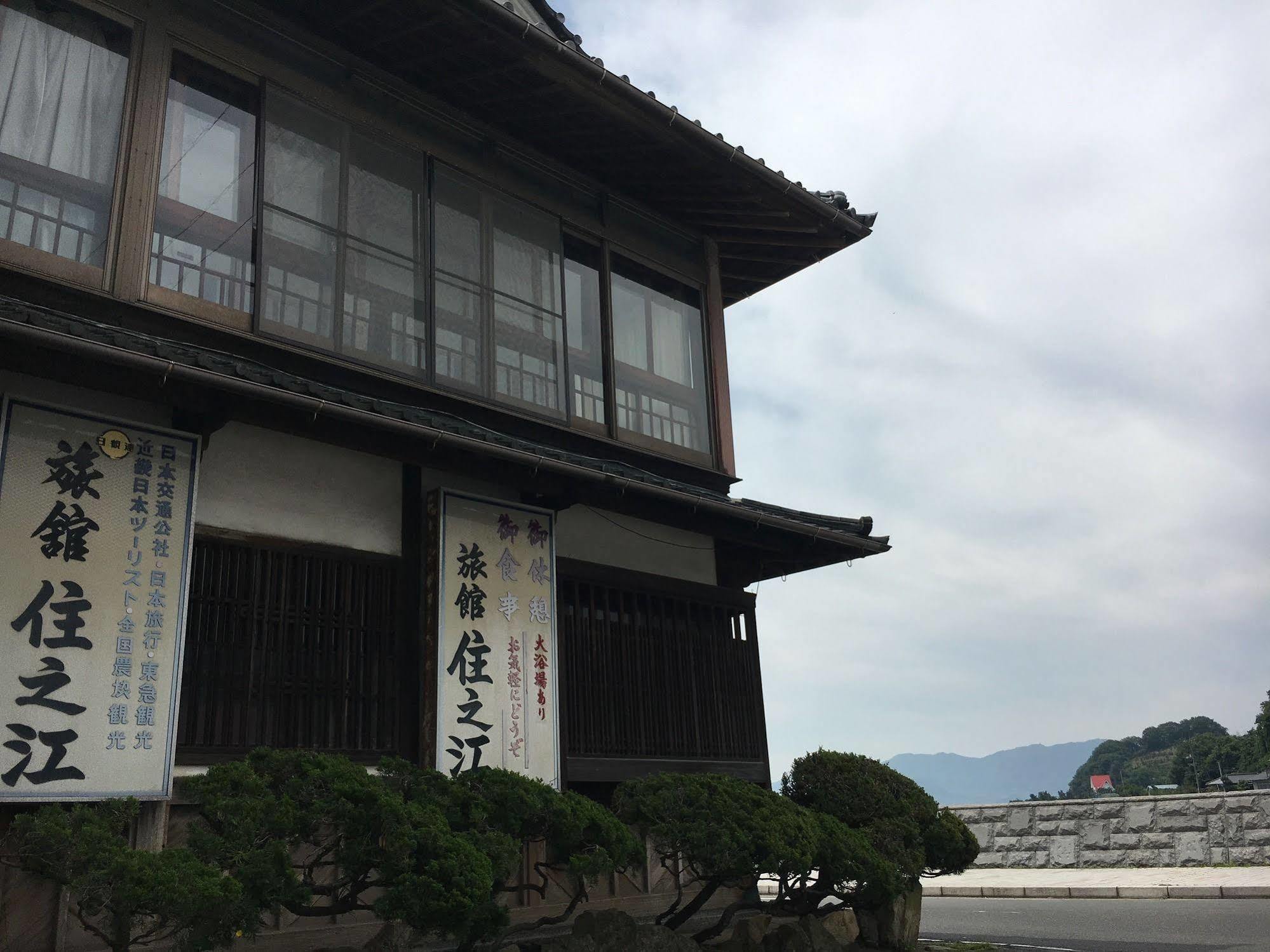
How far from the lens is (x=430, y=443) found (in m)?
8.97

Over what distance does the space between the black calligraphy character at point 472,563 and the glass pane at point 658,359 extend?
3089 mm

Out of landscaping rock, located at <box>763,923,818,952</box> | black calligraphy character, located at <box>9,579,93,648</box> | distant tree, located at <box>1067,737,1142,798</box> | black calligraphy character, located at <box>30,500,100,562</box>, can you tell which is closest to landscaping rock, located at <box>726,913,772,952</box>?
landscaping rock, located at <box>763,923,818,952</box>

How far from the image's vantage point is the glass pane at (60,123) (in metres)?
8.16

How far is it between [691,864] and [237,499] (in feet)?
16.2

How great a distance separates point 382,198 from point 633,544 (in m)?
4.66

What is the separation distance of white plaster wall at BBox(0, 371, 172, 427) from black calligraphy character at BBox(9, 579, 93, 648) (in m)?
1.36

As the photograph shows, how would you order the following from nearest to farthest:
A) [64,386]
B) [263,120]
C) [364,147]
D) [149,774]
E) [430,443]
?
1. [149,774]
2. [64,386]
3. [430,443]
4. [263,120]
5. [364,147]

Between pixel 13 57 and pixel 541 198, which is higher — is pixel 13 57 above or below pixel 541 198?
below

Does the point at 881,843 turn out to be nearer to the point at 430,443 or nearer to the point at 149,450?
the point at 430,443

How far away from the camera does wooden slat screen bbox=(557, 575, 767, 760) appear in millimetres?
10406

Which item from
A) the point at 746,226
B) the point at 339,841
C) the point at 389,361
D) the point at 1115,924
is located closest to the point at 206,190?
the point at 389,361

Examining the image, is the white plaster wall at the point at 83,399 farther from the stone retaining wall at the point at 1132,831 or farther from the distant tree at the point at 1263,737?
the distant tree at the point at 1263,737

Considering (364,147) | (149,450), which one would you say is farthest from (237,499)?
(364,147)

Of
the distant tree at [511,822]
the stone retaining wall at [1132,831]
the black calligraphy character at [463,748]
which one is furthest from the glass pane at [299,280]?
the stone retaining wall at [1132,831]
